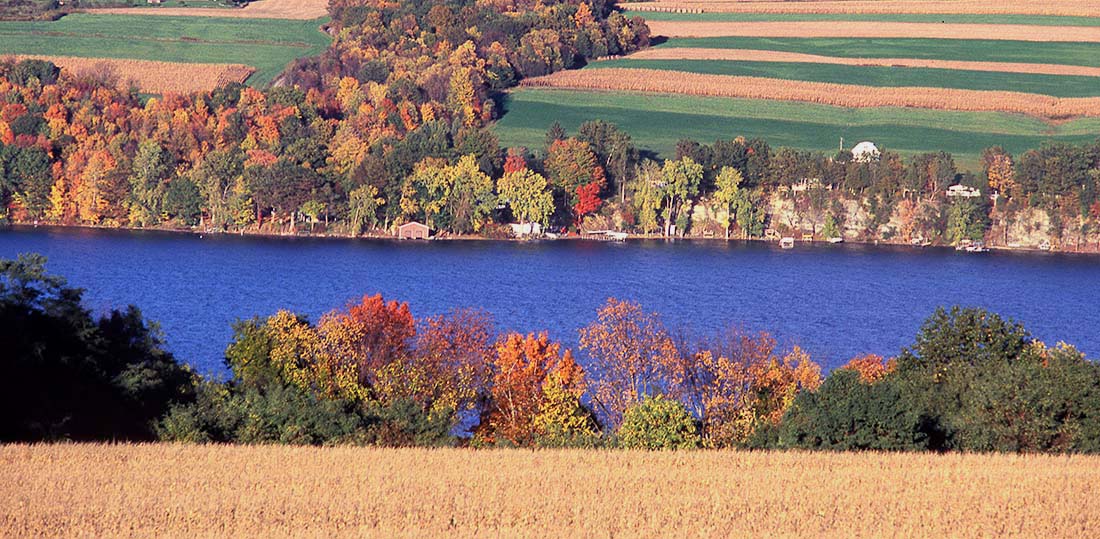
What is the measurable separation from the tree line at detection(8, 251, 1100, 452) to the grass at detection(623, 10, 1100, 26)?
79220 millimetres

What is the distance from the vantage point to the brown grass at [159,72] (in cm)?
10856

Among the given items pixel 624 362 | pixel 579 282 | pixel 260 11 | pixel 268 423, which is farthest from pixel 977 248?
pixel 260 11

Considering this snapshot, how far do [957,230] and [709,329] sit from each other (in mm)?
36928

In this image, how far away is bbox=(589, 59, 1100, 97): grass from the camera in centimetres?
Result: 10488

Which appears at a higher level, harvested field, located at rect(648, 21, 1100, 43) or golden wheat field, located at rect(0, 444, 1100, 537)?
harvested field, located at rect(648, 21, 1100, 43)

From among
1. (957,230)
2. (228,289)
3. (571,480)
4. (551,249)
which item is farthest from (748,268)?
(571,480)

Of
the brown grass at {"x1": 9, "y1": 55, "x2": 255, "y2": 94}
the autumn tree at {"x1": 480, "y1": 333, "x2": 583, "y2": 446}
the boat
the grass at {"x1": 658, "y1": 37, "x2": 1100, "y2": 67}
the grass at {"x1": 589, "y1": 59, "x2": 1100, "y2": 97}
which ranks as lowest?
the boat

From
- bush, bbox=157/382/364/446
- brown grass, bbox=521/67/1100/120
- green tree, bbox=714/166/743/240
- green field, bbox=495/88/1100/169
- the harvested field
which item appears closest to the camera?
bush, bbox=157/382/364/446

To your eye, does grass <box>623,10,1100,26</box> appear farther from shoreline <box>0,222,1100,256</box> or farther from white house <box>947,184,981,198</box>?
shoreline <box>0,222,1100,256</box>

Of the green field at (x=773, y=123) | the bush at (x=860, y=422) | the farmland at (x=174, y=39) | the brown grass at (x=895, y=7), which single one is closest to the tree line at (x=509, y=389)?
the bush at (x=860, y=422)

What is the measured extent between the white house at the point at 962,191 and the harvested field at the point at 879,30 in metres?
26.9

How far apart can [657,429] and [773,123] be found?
75.2 meters

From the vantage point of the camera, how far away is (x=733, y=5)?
12938cm

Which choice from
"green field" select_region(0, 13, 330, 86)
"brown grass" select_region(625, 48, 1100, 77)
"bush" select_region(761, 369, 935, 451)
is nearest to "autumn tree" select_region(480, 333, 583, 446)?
"bush" select_region(761, 369, 935, 451)
